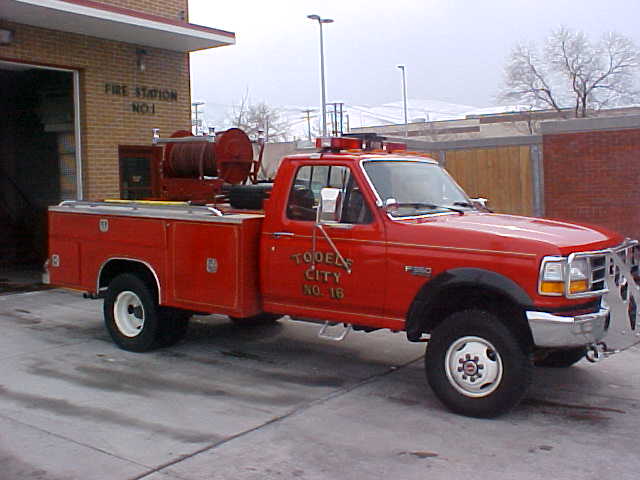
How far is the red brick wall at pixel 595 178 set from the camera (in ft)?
47.1

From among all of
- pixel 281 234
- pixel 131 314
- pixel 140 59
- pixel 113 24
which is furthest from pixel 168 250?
pixel 140 59

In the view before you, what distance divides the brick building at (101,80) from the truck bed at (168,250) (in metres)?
4.32

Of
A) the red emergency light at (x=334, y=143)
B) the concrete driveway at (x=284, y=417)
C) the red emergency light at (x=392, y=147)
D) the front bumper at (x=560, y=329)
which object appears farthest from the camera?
the red emergency light at (x=392, y=147)

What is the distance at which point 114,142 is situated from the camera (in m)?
13.9

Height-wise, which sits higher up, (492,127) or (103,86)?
(492,127)

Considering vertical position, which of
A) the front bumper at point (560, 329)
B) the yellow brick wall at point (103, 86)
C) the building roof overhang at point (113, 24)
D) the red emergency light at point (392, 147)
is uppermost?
the building roof overhang at point (113, 24)

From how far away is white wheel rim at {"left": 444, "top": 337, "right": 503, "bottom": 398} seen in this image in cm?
616

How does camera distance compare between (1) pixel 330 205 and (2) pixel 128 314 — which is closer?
(1) pixel 330 205

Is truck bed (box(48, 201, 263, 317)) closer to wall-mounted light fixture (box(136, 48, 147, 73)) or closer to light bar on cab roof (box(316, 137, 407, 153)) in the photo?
light bar on cab roof (box(316, 137, 407, 153))

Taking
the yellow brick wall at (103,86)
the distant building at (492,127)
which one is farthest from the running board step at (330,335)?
the distant building at (492,127)

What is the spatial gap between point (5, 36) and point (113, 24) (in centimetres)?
169

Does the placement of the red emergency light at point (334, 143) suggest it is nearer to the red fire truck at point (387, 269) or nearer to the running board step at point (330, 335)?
the red fire truck at point (387, 269)

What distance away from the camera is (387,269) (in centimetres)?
670

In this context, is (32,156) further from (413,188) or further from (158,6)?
(413,188)
